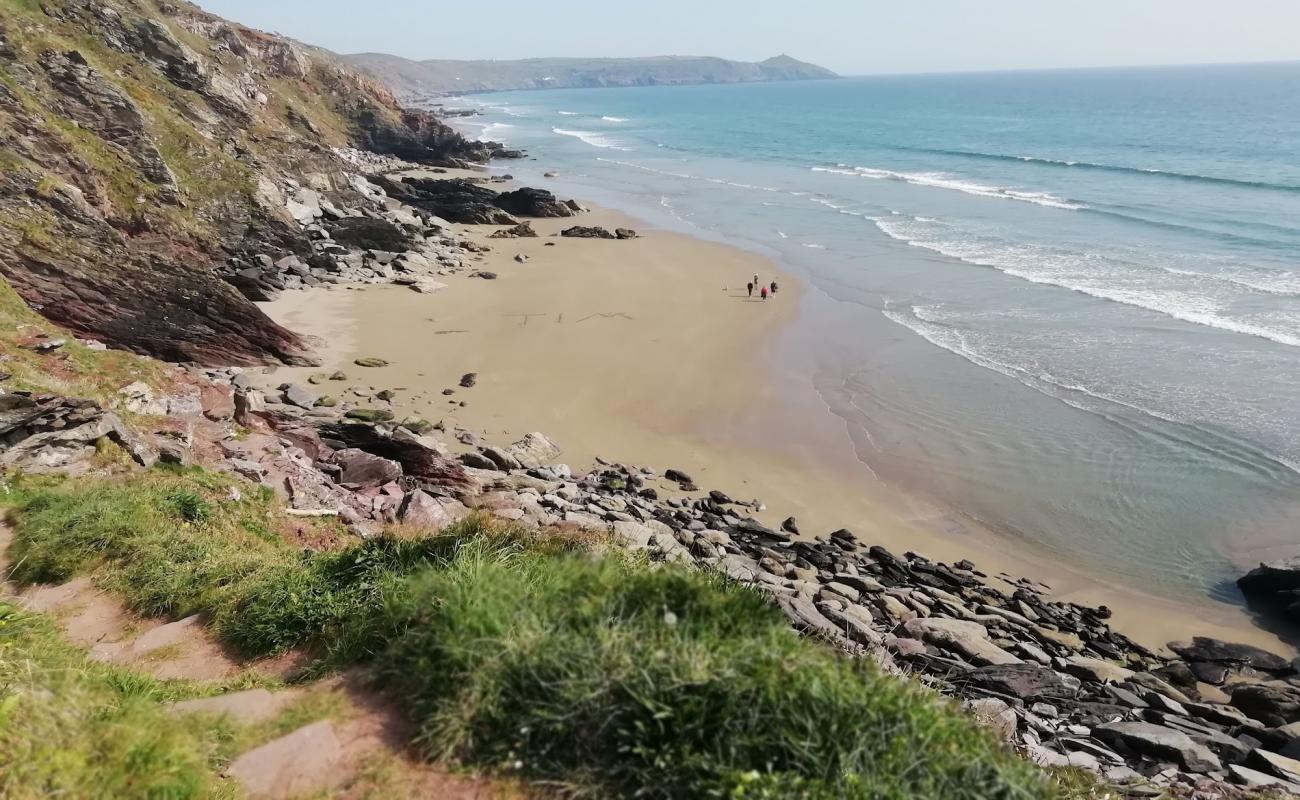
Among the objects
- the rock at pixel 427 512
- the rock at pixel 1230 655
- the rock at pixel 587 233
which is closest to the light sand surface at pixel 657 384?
the rock at pixel 1230 655

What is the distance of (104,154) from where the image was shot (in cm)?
2495

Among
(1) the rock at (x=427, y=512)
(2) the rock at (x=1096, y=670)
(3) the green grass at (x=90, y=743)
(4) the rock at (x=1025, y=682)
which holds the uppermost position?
(3) the green grass at (x=90, y=743)

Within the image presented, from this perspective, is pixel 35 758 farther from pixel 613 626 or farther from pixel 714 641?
pixel 714 641

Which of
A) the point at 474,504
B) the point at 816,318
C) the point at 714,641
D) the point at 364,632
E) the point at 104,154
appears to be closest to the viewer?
the point at 714,641

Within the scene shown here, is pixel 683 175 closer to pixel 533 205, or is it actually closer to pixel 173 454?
pixel 533 205

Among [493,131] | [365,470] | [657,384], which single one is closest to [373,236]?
[657,384]

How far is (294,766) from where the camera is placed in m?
4.59

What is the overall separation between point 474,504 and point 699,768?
920cm

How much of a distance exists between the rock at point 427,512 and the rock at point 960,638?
7.13 meters

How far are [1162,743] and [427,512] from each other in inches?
395

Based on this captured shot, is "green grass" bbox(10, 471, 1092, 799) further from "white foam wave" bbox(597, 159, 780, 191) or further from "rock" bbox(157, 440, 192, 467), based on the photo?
"white foam wave" bbox(597, 159, 780, 191)

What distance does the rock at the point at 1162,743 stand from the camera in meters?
8.13

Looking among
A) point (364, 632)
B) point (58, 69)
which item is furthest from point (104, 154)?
point (364, 632)

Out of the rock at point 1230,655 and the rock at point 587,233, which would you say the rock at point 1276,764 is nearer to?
the rock at point 1230,655
